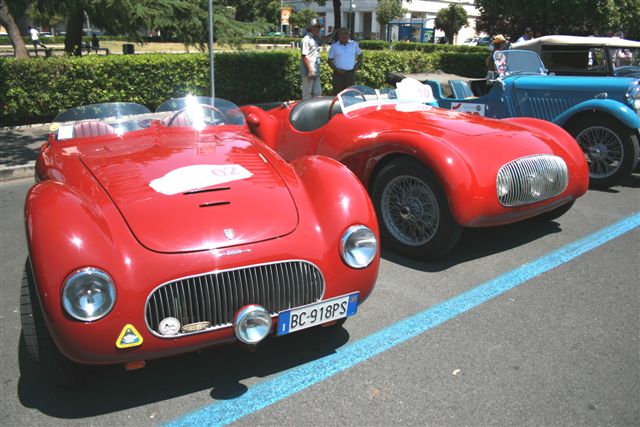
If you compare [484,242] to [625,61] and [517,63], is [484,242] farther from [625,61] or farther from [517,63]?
[625,61]

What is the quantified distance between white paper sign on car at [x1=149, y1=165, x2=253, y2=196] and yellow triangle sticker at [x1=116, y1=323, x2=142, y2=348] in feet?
2.69

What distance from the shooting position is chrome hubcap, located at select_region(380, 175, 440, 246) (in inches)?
170

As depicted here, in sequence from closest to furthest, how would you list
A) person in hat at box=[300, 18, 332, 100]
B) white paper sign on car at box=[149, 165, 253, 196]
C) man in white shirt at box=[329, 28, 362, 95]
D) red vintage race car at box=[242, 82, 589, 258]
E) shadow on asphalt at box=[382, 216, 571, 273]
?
white paper sign on car at box=[149, 165, 253, 196] → red vintage race car at box=[242, 82, 589, 258] → shadow on asphalt at box=[382, 216, 571, 273] → person in hat at box=[300, 18, 332, 100] → man in white shirt at box=[329, 28, 362, 95]

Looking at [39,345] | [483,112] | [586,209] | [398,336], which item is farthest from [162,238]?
[483,112]

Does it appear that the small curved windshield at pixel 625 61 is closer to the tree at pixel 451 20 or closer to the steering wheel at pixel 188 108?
the steering wheel at pixel 188 108

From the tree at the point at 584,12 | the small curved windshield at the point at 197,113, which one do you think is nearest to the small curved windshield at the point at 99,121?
the small curved windshield at the point at 197,113

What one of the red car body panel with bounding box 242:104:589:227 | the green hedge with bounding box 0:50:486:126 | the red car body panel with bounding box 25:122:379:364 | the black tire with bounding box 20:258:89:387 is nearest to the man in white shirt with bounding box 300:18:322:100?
the green hedge with bounding box 0:50:486:126

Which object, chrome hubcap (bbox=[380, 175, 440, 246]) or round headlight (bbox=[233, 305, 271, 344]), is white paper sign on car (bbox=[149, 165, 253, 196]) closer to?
round headlight (bbox=[233, 305, 271, 344])

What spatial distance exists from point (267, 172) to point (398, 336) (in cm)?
128

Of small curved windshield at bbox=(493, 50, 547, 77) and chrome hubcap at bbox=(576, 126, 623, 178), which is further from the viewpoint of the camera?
small curved windshield at bbox=(493, 50, 547, 77)

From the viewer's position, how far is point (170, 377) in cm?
293

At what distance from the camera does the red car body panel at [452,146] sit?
409cm

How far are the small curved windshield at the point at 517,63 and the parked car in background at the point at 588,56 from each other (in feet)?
1.39

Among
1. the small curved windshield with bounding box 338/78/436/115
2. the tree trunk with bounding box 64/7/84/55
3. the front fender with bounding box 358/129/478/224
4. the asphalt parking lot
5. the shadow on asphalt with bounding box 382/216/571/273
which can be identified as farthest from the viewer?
the tree trunk with bounding box 64/7/84/55
